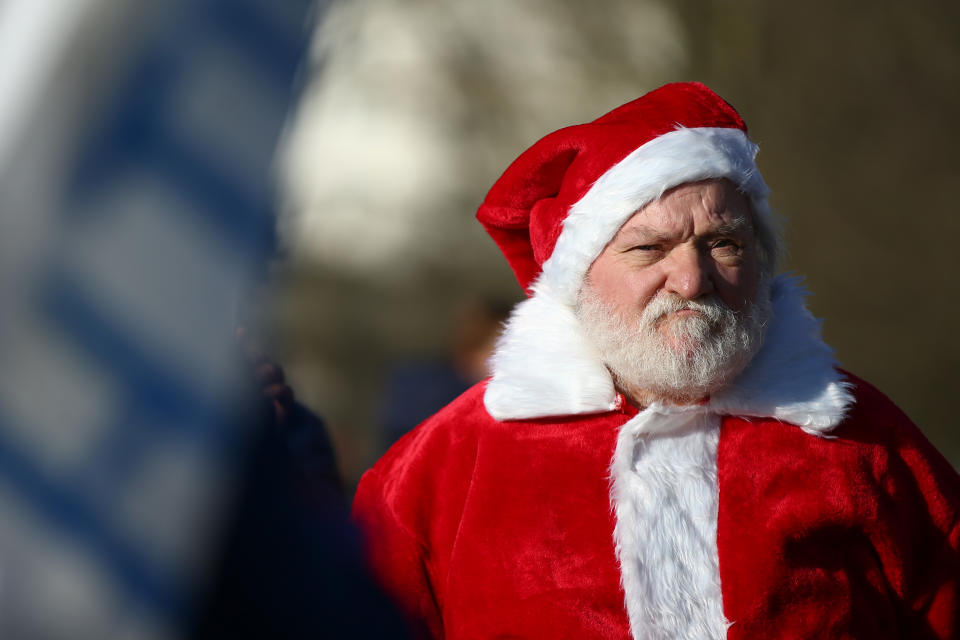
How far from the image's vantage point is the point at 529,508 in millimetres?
1336

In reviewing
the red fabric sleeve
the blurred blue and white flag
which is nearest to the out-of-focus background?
the blurred blue and white flag

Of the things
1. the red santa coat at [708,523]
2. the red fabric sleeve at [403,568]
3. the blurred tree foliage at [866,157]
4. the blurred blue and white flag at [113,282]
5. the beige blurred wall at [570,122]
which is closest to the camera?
the blurred blue and white flag at [113,282]

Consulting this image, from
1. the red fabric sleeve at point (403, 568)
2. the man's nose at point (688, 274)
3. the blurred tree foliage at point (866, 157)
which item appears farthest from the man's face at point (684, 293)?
the blurred tree foliage at point (866, 157)

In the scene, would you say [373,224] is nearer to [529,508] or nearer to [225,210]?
[529,508]

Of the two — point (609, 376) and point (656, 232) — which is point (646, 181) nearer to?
point (656, 232)

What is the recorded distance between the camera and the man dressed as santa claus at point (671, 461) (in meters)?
1.27

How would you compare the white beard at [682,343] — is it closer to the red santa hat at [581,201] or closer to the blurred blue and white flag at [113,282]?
the red santa hat at [581,201]

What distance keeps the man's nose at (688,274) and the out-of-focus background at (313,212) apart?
557mm

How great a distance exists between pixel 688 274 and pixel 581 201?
21 cm

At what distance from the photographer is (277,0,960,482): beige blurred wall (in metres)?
1.81

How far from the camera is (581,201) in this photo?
1.42m

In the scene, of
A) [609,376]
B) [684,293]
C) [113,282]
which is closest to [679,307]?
[684,293]

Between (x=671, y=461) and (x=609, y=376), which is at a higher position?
(x=609, y=376)

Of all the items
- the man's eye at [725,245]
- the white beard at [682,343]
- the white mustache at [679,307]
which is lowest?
the white beard at [682,343]
